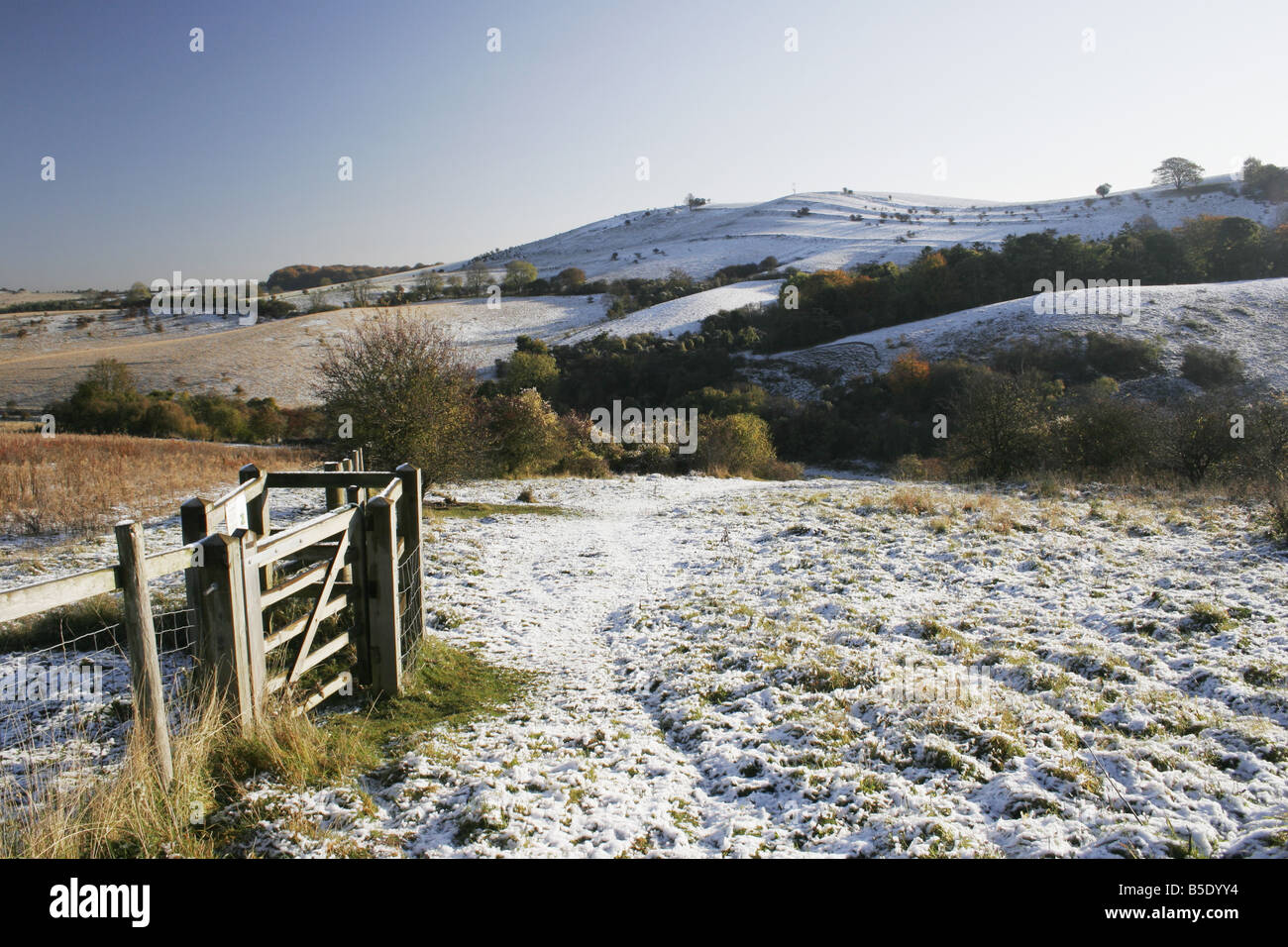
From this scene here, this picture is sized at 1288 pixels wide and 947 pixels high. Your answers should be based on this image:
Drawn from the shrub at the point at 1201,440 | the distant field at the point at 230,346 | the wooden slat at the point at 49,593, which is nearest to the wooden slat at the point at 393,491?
the wooden slat at the point at 49,593

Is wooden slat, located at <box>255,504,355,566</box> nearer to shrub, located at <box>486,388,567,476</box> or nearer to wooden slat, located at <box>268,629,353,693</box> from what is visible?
wooden slat, located at <box>268,629,353,693</box>

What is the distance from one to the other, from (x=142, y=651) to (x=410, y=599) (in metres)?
3.21

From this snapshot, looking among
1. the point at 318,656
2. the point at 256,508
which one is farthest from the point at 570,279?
the point at 318,656

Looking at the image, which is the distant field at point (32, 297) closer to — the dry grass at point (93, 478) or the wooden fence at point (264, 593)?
the dry grass at point (93, 478)

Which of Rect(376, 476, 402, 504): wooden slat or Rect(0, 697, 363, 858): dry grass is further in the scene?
Rect(376, 476, 402, 504): wooden slat

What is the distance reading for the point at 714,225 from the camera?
127688 millimetres

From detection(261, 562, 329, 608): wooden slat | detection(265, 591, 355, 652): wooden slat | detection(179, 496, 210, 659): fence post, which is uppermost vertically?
detection(179, 496, 210, 659): fence post

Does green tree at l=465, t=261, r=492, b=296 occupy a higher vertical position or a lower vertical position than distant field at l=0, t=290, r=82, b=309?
higher

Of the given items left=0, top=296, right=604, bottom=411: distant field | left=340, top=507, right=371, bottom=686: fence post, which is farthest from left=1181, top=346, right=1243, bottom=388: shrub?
left=0, top=296, right=604, bottom=411: distant field

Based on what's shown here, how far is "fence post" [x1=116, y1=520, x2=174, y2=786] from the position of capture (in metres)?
3.56

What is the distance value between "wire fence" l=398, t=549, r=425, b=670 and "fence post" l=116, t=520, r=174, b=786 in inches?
112

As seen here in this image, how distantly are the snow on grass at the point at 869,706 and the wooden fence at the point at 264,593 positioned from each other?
3.02 ft
